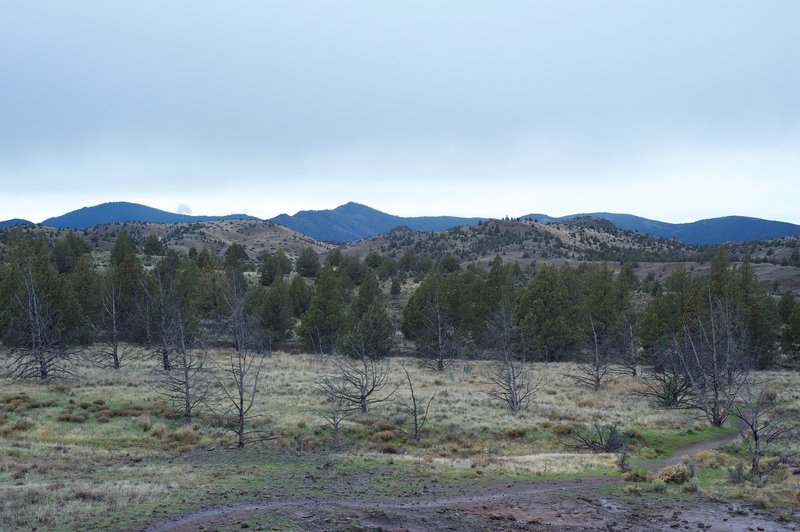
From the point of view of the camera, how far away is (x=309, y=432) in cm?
2392

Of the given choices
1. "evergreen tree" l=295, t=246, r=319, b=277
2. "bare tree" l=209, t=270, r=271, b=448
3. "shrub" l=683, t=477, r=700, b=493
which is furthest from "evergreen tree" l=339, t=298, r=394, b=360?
"evergreen tree" l=295, t=246, r=319, b=277

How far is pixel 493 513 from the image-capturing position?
13.0m

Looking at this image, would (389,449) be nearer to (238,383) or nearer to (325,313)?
(238,383)

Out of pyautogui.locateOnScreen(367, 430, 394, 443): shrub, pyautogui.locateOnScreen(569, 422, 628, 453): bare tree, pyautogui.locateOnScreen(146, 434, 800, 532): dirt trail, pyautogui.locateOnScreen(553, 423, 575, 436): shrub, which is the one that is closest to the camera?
pyautogui.locateOnScreen(146, 434, 800, 532): dirt trail

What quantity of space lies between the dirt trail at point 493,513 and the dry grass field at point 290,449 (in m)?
0.86

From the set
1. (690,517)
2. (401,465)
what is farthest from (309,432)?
(690,517)

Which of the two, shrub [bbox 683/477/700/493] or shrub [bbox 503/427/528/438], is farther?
shrub [bbox 503/427/528/438]

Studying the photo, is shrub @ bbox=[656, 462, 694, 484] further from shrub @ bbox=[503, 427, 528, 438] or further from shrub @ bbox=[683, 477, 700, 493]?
shrub @ bbox=[503, 427, 528, 438]

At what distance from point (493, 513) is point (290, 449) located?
1053 centimetres

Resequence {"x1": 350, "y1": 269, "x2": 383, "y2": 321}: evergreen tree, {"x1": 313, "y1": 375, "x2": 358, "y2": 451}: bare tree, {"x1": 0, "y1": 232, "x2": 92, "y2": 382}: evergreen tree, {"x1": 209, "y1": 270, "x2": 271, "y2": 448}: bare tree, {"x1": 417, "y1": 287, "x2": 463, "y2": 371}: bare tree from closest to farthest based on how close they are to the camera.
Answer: {"x1": 209, "y1": 270, "x2": 271, "y2": 448}: bare tree < {"x1": 313, "y1": 375, "x2": 358, "y2": 451}: bare tree < {"x1": 0, "y1": 232, "x2": 92, "y2": 382}: evergreen tree < {"x1": 417, "y1": 287, "x2": 463, "y2": 371}: bare tree < {"x1": 350, "y1": 269, "x2": 383, "y2": 321}: evergreen tree

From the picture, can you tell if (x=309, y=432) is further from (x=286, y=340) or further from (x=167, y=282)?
(x=286, y=340)

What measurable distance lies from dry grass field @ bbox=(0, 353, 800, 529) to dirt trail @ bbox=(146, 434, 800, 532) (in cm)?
86

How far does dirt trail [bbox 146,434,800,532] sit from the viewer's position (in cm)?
1138

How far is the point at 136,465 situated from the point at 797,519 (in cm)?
1821
